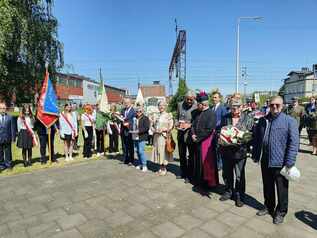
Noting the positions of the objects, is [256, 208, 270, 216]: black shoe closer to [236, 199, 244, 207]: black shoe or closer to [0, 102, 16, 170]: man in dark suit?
[236, 199, 244, 207]: black shoe

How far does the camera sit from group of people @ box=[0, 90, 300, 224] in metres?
3.52

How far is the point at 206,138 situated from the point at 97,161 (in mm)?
4269

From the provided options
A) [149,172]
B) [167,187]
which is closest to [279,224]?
[167,187]

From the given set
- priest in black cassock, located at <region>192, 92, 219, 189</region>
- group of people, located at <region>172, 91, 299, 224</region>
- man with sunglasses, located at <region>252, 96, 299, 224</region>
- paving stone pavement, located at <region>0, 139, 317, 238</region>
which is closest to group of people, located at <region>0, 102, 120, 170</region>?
paving stone pavement, located at <region>0, 139, 317, 238</region>

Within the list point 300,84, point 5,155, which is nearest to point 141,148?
point 5,155

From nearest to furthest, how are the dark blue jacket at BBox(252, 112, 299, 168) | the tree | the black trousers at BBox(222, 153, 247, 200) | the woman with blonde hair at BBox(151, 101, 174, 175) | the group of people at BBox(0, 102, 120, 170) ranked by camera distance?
the dark blue jacket at BBox(252, 112, 299, 168) → the black trousers at BBox(222, 153, 247, 200) → the woman with blonde hair at BBox(151, 101, 174, 175) → the group of people at BBox(0, 102, 120, 170) → the tree

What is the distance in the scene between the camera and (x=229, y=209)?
4.07 meters

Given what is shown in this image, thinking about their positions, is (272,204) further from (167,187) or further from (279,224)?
(167,187)

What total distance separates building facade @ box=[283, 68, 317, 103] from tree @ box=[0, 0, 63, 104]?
2311 inches

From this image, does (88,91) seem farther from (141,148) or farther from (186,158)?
(186,158)

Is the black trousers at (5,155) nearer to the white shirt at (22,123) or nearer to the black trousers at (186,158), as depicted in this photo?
the white shirt at (22,123)

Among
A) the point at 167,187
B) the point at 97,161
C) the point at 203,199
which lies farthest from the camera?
the point at 97,161

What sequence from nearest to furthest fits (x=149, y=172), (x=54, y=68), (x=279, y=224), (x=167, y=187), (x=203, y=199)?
(x=279, y=224) → (x=203, y=199) → (x=167, y=187) → (x=149, y=172) → (x=54, y=68)

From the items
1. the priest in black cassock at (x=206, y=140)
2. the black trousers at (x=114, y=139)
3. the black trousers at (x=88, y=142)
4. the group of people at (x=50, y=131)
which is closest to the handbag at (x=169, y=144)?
the priest in black cassock at (x=206, y=140)
